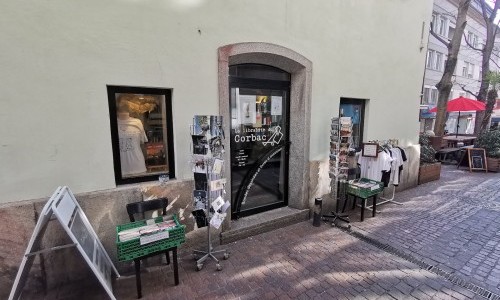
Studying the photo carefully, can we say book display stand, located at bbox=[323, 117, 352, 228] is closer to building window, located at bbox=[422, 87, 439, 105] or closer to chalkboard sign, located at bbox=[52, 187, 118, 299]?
chalkboard sign, located at bbox=[52, 187, 118, 299]

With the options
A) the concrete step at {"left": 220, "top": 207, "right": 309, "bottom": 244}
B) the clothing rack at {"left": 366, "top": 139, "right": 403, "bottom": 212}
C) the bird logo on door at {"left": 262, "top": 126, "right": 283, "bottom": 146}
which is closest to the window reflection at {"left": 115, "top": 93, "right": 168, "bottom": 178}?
the concrete step at {"left": 220, "top": 207, "right": 309, "bottom": 244}

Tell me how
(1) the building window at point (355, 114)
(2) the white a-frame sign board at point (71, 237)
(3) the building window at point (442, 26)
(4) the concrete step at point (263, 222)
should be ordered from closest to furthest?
1. (2) the white a-frame sign board at point (71, 237)
2. (4) the concrete step at point (263, 222)
3. (1) the building window at point (355, 114)
4. (3) the building window at point (442, 26)

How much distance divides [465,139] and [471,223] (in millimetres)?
8809

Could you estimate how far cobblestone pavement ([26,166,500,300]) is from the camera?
2.85m

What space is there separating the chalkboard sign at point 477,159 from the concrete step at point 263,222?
27.1 feet

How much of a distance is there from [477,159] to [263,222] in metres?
9.46

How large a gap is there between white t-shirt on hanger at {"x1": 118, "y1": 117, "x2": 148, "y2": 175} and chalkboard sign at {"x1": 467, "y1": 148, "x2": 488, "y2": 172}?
11104 millimetres

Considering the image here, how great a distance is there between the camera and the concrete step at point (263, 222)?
397cm

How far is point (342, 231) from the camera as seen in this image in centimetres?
437

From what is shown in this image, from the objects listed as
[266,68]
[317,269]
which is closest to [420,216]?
[317,269]

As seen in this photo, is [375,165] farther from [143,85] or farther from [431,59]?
[431,59]

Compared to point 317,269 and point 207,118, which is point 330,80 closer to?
point 207,118

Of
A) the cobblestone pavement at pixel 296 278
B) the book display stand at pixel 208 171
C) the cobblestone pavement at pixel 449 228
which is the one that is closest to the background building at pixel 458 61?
the cobblestone pavement at pixel 449 228

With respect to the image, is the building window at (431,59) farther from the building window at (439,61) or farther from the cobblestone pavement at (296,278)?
the cobblestone pavement at (296,278)
